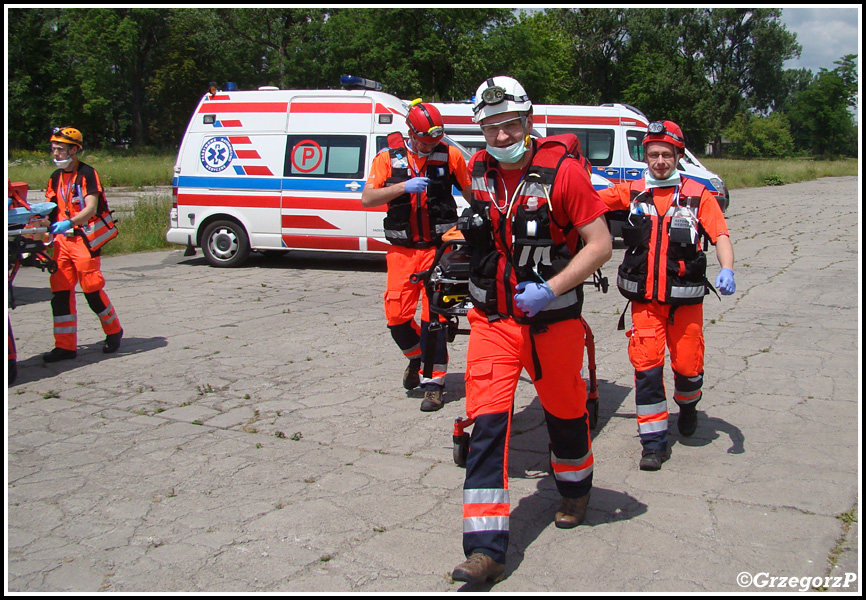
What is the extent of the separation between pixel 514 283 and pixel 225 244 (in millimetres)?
9803

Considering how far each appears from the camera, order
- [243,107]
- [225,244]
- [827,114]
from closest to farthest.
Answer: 1. [243,107]
2. [225,244]
3. [827,114]

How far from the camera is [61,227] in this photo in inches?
278

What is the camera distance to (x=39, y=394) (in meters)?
6.24

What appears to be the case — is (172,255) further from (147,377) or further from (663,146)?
(663,146)

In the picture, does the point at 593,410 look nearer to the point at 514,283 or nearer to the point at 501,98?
the point at 514,283

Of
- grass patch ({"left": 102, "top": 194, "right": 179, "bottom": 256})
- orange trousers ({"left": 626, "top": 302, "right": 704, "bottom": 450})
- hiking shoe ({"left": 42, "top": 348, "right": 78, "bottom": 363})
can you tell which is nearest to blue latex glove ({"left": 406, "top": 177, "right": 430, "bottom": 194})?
→ orange trousers ({"left": 626, "top": 302, "right": 704, "bottom": 450})

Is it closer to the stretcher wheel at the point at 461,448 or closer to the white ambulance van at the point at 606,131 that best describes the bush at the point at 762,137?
the white ambulance van at the point at 606,131

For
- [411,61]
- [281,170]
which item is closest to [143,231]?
[281,170]

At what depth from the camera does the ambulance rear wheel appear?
12.6 m

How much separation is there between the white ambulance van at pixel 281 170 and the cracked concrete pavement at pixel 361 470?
11.9 feet

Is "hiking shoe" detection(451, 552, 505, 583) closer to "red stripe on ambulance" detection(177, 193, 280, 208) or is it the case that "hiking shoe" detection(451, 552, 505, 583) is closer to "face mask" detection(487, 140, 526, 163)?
"face mask" detection(487, 140, 526, 163)

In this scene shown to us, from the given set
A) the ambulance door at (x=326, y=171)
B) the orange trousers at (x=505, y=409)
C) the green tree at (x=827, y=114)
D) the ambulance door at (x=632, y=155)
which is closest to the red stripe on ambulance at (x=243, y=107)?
the ambulance door at (x=326, y=171)

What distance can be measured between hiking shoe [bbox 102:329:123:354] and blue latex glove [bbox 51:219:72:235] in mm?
1063

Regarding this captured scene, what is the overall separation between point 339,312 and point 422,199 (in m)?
3.82
